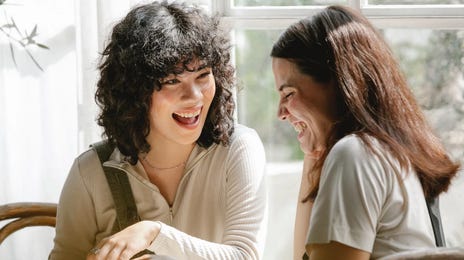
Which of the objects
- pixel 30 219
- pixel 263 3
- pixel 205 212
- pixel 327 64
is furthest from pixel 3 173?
pixel 327 64

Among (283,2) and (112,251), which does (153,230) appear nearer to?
(112,251)

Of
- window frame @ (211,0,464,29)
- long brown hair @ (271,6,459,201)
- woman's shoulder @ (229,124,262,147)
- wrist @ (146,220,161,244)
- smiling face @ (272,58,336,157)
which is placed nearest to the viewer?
long brown hair @ (271,6,459,201)

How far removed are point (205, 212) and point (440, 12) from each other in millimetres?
829

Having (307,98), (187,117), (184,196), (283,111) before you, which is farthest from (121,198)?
(307,98)

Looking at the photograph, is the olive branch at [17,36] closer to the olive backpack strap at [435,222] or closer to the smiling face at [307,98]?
the smiling face at [307,98]

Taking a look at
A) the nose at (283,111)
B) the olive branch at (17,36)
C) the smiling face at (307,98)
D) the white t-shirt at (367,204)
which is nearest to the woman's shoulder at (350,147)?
the white t-shirt at (367,204)

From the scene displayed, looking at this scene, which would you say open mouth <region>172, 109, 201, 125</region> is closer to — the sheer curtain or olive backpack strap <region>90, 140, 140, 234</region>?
olive backpack strap <region>90, 140, 140, 234</region>

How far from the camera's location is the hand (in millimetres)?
1608

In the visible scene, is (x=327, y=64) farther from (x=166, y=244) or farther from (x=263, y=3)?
(x=263, y=3)

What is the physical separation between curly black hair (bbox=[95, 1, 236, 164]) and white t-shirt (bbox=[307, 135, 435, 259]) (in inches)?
Answer: 21.3

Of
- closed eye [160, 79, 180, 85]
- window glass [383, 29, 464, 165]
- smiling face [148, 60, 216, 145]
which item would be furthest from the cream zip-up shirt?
window glass [383, 29, 464, 165]

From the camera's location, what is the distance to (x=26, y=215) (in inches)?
79.3

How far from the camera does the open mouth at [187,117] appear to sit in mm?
1843

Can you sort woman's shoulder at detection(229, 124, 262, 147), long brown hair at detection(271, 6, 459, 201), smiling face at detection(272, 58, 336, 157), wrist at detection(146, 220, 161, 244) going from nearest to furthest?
long brown hair at detection(271, 6, 459, 201) < smiling face at detection(272, 58, 336, 157) < wrist at detection(146, 220, 161, 244) < woman's shoulder at detection(229, 124, 262, 147)
